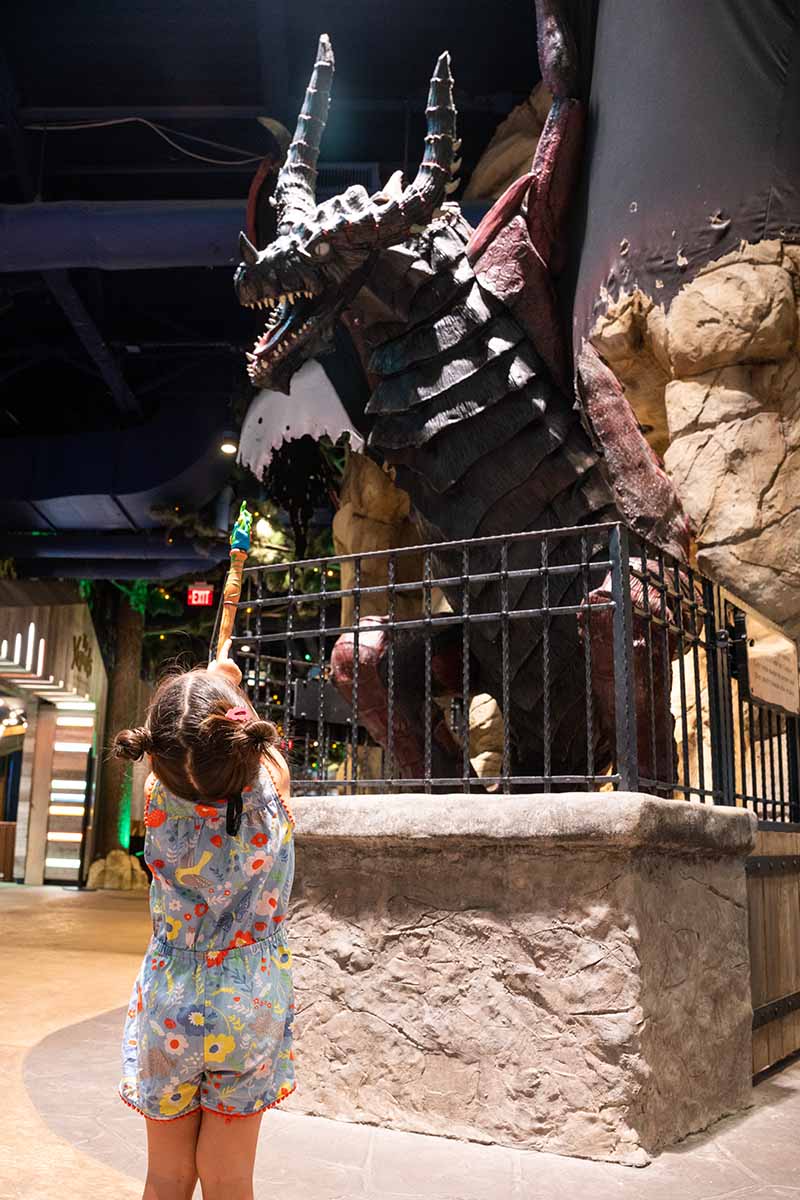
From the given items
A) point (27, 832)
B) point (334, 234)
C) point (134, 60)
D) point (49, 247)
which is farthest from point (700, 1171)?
point (27, 832)

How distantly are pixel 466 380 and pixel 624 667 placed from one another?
67.5 inches

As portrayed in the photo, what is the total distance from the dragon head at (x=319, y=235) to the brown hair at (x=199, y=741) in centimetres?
281

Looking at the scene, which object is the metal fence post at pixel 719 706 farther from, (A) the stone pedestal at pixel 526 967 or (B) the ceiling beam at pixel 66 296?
(B) the ceiling beam at pixel 66 296

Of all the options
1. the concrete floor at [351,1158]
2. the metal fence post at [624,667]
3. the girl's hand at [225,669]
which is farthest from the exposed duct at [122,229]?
the girl's hand at [225,669]

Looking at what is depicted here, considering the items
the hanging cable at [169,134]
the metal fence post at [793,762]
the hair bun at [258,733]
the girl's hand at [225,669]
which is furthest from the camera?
the hanging cable at [169,134]

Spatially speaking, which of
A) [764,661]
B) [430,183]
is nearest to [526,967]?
[764,661]

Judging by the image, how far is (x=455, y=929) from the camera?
11.0ft

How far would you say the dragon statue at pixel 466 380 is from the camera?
174 inches

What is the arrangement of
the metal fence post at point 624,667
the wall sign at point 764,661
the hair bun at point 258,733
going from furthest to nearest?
the wall sign at point 764,661 < the metal fence post at point 624,667 < the hair bun at point 258,733

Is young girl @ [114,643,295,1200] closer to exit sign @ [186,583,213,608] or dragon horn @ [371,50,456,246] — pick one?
dragon horn @ [371,50,456,246]

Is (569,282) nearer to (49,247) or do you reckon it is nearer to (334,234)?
(334,234)

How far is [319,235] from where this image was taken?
4.40 metres

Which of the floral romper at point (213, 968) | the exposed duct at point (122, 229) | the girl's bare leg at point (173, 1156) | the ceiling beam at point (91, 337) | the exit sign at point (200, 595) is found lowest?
the girl's bare leg at point (173, 1156)

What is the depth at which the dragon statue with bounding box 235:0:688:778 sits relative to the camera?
4.41 m
